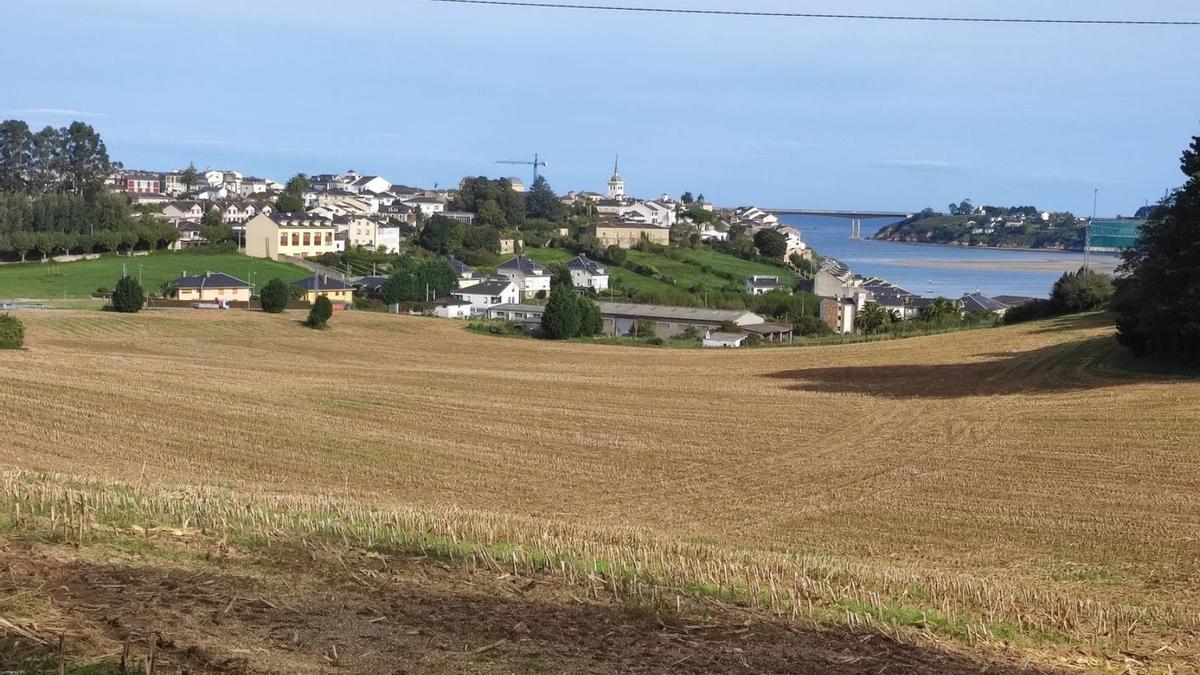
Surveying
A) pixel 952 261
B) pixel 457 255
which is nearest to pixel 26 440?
pixel 457 255

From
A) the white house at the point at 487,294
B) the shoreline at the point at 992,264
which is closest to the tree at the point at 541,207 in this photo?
the shoreline at the point at 992,264

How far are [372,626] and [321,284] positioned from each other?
2451 inches

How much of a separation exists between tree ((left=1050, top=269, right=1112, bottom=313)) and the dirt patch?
1835 inches

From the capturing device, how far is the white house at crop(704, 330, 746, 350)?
178 feet

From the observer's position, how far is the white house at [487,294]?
70.1m

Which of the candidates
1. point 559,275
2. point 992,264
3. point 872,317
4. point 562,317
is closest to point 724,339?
point 562,317

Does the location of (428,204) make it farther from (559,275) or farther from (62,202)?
(559,275)

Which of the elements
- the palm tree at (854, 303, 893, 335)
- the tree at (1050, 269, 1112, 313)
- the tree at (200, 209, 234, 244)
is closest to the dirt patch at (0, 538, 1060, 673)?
the tree at (1050, 269, 1112, 313)

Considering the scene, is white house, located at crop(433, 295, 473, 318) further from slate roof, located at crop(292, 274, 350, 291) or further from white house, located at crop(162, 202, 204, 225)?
white house, located at crop(162, 202, 204, 225)

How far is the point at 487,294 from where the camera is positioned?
71125 millimetres

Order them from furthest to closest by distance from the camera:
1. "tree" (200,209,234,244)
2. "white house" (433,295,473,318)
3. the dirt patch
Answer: "tree" (200,209,234,244) → "white house" (433,295,473,318) → the dirt patch

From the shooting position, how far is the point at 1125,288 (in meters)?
33.6

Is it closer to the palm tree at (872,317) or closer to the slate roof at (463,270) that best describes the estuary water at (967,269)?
the palm tree at (872,317)

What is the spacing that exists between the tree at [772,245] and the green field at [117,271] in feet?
173
